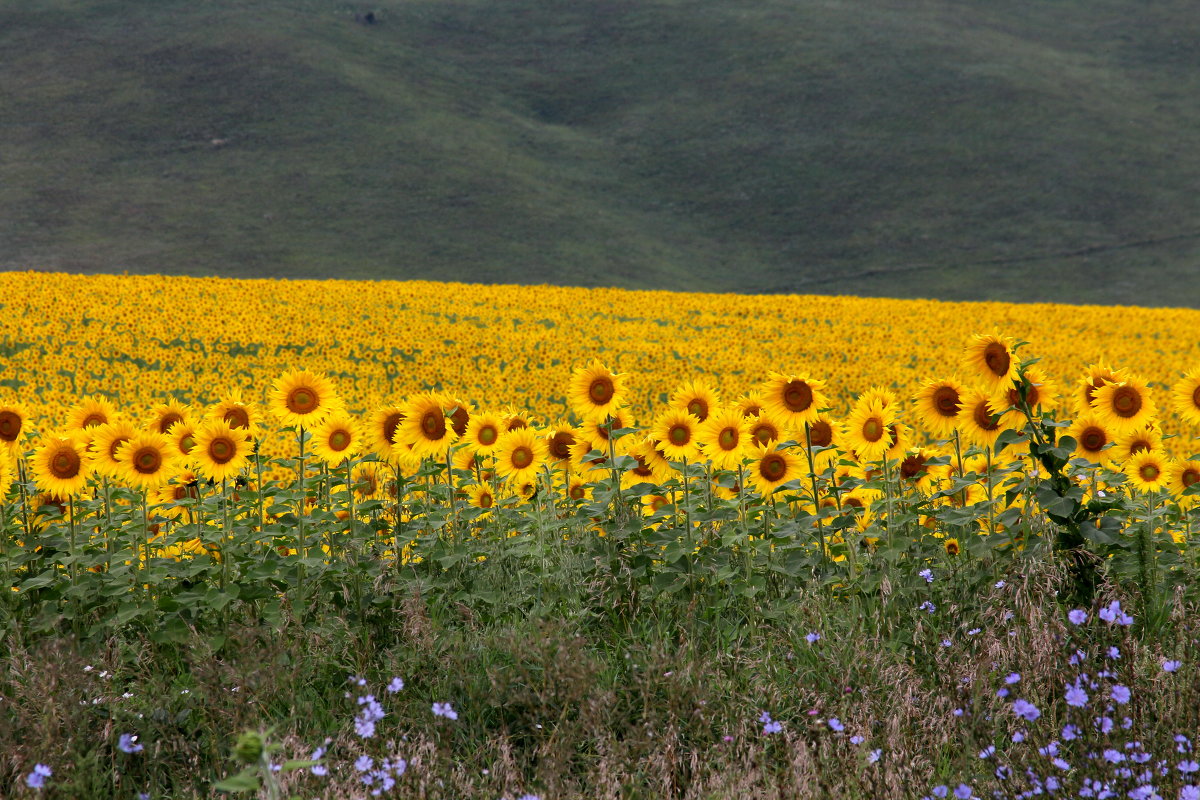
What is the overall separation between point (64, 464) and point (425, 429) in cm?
150

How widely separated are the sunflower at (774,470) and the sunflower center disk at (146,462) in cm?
259

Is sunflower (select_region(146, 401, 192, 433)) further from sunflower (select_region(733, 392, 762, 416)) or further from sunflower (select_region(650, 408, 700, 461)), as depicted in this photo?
sunflower (select_region(733, 392, 762, 416))

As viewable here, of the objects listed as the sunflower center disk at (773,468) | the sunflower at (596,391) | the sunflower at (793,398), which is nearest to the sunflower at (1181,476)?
the sunflower at (793,398)

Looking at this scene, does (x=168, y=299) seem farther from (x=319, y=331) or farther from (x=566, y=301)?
(x=566, y=301)

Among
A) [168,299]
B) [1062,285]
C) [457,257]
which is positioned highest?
[168,299]

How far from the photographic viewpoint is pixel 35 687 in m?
3.39

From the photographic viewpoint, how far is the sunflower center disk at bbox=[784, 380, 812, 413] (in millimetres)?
4745

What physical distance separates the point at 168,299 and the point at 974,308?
1490 cm

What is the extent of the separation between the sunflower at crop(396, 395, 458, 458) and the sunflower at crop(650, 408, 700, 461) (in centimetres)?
93

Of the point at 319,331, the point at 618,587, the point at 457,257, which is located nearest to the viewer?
the point at 618,587

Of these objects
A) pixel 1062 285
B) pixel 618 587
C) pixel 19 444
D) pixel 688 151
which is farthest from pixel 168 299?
pixel 688 151

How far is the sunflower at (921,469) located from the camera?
16.6 feet

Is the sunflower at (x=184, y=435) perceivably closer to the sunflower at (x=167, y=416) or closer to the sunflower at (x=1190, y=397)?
the sunflower at (x=167, y=416)

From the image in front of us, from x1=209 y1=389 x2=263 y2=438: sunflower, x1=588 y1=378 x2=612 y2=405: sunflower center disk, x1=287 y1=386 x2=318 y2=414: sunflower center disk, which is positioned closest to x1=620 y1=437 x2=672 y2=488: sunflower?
x1=588 y1=378 x2=612 y2=405: sunflower center disk
